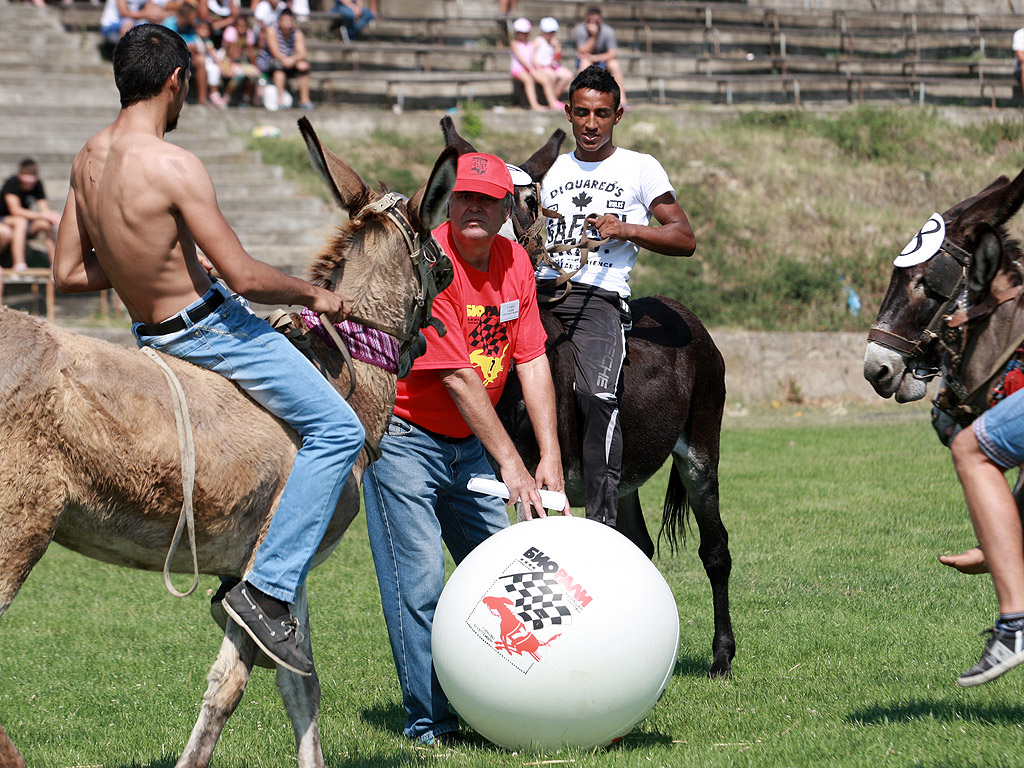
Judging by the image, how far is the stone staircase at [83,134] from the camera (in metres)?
18.3

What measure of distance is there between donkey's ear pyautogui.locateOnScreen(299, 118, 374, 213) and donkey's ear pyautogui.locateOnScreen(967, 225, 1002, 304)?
2565 millimetres

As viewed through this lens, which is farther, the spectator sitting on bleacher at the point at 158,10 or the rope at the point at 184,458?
the spectator sitting on bleacher at the point at 158,10

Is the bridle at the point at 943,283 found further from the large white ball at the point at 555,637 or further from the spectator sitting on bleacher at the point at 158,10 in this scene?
the spectator sitting on bleacher at the point at 158,10

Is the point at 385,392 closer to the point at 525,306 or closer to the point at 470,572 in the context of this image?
the point at 470,572

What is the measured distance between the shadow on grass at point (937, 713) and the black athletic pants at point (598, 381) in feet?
5.62

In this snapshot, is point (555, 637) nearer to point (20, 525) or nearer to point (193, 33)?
point (20, 525)

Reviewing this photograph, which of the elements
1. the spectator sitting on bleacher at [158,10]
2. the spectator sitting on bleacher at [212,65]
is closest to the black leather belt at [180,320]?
the spectator sitting on bleacher at [158,10]

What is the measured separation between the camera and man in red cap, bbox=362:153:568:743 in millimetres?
5238

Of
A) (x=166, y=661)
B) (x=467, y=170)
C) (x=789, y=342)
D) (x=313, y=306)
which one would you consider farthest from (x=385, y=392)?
(x=789, y=342)

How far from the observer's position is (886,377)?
545 cm

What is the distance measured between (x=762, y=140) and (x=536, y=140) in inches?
196

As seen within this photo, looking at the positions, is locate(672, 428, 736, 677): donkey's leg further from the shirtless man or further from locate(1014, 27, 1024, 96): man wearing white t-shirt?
locate(1014, 27, 1024, 96): man wearing white t-shirt

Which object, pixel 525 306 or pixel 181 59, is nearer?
pixel 181 59

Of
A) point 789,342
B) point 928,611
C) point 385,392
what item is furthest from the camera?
point 789,342
